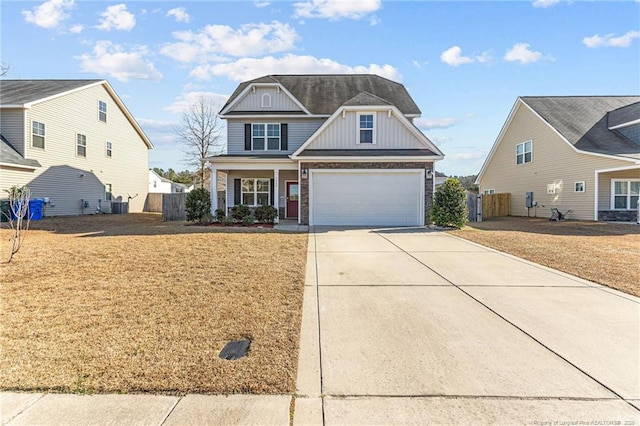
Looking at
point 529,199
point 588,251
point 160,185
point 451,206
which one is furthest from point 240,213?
point 160,185

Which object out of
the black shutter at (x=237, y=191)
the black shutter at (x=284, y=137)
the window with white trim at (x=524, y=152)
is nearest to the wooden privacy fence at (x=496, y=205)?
the window with white trim at (x=524, y=152)

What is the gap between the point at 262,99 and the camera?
1828 cm

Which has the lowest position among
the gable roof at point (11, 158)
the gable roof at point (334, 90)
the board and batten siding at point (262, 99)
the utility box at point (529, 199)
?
the utility box at point (529, 199)

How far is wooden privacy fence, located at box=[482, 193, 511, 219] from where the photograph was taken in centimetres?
2252

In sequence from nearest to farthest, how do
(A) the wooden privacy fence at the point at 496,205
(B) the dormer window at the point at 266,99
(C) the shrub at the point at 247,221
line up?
(C) the shrub at the point at 247,221 < (B) the dormer window at the point at 266,99 < (A) the wooden privacy fence at the point at 496,205

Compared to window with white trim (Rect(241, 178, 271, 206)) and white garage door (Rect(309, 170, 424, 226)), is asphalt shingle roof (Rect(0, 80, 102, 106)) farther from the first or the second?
white garage door (Rect(309, 170, 424, 226))

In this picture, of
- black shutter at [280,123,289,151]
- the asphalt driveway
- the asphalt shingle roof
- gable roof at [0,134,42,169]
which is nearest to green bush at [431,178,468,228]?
the asphalt driveway

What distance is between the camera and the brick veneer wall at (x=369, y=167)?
48.9 feet

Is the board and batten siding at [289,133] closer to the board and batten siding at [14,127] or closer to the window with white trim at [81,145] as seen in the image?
the window with white trim at [81,145]

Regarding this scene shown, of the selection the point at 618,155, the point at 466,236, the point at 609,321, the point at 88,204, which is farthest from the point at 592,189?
the point at 88,204

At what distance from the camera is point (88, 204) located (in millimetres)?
21172

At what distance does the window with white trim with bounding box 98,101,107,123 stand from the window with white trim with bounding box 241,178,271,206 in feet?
38.2

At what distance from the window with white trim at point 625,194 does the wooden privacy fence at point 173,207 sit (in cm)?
2200

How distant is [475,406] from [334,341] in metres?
1.58
